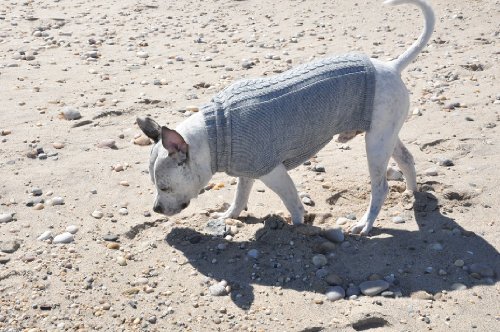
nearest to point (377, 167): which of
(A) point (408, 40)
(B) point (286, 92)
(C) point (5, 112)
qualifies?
(B) point (286, 92)

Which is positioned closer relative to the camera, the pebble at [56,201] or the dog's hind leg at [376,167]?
the dog's hind leg at [376,167]

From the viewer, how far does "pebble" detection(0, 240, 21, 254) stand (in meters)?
5.40

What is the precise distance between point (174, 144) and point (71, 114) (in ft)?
11.6

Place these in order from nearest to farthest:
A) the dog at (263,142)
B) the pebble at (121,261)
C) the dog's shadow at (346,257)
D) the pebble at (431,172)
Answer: the dog's shadow at (346,257) → the dog at (263,142) → the pebble at (121,261) → the pebble at (431,172)

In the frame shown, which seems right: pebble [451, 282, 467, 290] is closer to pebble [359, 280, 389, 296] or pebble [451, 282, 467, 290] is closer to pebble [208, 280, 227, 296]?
pebble [359, 280, 389, 296]

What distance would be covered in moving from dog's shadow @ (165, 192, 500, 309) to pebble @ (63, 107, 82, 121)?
3024 mm

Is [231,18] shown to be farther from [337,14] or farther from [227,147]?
[227,147]

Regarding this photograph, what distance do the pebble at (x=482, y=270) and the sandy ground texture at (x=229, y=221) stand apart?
0.02m

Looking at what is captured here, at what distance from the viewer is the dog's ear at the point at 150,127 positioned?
17.0ft

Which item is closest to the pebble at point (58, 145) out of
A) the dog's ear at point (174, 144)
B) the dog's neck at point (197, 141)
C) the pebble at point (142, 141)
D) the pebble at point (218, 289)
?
the pebble at point (142, 141)

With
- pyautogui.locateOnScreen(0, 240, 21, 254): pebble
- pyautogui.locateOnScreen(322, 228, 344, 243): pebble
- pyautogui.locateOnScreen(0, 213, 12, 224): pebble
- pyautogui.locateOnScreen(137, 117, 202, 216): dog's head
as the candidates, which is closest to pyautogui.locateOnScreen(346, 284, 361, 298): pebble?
pyautogui.locateOnScreen(322, 228, 344, 243): pebble

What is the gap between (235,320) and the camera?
4.64 m

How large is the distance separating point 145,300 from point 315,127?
1.78 metres

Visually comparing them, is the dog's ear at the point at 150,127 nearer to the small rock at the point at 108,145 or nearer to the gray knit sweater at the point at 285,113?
the gray knit sweater at the point at 285,113
